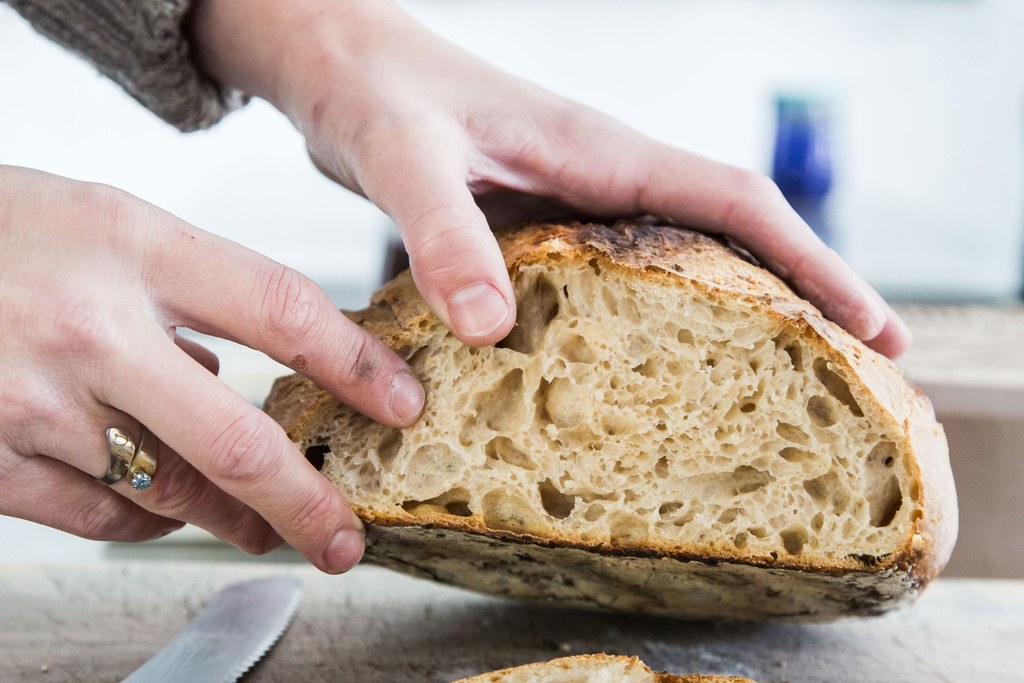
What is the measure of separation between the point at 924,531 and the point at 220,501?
1.16m

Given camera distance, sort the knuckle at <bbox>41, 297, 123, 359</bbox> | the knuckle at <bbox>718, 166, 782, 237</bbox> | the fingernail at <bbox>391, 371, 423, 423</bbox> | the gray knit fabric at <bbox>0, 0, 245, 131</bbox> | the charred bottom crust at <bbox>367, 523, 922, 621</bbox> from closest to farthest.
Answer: the knuckle at <bbox>41, 297, 123, 359</bbox> < the fingernail at <bbox>391, 371, 423, 423</bbox> < the charred bottom crust at <bbox>367, 523, 922, 621</bbox> < the knuckle at <bbox>718, 166, 782, 237</bbox> < the gray knit fabric at <bbox>0, 0, 245, 131</bbox>

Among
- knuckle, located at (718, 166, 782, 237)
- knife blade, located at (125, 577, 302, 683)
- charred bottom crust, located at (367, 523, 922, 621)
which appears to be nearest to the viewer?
charred bottom crust, located at (367, 523, 922, 621)

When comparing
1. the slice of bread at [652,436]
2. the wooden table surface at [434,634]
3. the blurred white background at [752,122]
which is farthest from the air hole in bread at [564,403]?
the blurred white background at [752,122]

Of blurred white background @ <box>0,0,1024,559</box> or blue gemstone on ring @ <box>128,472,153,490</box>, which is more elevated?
blue gemstone on ring @ <box>128,472,153,490</box>

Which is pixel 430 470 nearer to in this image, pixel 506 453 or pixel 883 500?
pixel 506 453

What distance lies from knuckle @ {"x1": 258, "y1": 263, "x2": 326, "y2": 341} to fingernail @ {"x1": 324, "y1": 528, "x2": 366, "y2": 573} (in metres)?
0.34

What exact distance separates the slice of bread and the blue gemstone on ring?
0.24m

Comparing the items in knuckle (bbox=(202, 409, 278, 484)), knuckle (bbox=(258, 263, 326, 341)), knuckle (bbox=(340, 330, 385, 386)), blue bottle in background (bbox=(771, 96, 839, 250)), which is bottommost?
blue bottle in background (bbox=(771, 96, 839, 250))

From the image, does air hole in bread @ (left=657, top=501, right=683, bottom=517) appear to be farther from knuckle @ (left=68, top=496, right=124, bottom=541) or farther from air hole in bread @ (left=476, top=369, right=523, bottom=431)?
knuckle @ (left=68, top=496, right=124, bottom=541)

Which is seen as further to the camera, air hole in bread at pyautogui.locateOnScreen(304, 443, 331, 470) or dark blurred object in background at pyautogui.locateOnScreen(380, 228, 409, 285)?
dark blurred object in background at pyautogui.locateOnScreen(380, 228, 409, 285)

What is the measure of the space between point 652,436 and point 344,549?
53 cm

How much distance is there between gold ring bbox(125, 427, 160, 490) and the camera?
151cm

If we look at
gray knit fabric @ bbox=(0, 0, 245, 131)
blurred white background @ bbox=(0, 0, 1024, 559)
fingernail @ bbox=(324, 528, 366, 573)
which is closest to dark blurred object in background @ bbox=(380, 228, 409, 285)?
gray knit fabric @ bbox=(0, 0, 245, 131)

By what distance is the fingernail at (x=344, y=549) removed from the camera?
160 cm
